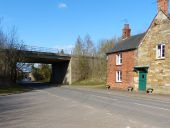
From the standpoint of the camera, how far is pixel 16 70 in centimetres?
5441

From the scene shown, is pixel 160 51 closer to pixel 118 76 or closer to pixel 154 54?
pixel 154 54

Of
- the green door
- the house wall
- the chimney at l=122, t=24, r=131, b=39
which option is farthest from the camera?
the chimney at l=122, t=24, r=131, b=39

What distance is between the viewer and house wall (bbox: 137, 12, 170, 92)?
33906 millimetres

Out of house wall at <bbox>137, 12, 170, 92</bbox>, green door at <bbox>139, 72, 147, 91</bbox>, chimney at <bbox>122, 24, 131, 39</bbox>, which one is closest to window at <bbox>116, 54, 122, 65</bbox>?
house wall at <bbox>137, 12, 170, 92</bbox>

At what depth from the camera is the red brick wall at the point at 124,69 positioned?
40.3 meters

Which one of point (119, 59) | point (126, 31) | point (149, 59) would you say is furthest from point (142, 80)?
point (126, 31)

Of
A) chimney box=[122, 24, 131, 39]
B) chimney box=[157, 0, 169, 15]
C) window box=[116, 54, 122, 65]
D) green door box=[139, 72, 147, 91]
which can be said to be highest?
chimney box=[157, 0, 169, 15]

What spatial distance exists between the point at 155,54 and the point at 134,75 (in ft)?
15.3

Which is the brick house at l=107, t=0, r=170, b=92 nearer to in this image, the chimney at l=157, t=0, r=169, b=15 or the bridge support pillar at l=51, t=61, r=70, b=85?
the chimney at l=157, t=0, r=169, b=15

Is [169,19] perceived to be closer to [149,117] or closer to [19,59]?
[149,117]

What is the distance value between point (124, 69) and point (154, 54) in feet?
22.0

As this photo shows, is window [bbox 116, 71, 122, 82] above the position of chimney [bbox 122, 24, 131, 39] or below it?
below

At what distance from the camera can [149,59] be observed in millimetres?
37000

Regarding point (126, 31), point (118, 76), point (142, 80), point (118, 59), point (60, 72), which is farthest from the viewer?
point (60, 72)
